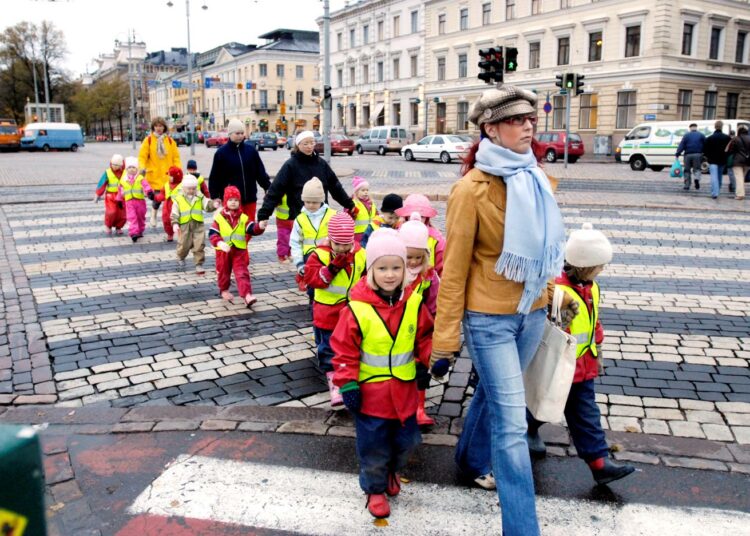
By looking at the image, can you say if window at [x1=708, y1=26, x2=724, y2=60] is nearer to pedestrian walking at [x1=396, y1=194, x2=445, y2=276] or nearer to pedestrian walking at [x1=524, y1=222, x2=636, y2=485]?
pedestrian walking at [x1=396, y1=194, x2=445, y2=276]

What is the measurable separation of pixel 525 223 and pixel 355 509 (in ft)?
5.41

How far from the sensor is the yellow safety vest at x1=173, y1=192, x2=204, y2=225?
885 cm

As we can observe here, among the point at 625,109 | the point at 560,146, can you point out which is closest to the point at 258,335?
the point at 560,146

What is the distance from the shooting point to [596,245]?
3.44 metres

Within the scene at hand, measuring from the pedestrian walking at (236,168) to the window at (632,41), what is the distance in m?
38.7

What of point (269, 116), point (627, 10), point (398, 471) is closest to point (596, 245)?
point (398, 471)

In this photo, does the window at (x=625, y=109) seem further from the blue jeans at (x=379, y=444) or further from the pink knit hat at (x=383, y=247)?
the blue jeans at (x=379, y=444)

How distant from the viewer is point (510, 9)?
165 feet

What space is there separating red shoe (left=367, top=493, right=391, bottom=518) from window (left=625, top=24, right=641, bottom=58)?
43235mm

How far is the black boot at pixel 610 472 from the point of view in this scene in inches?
139

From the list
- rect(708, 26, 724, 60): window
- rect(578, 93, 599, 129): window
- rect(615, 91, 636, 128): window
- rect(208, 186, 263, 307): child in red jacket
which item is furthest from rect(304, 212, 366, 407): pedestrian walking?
rect(708, 26, 724, 60): window

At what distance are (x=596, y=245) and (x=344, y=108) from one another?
71.0 meters

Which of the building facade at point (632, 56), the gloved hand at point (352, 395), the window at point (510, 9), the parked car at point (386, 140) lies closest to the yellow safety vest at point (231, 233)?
the gloved hand at point (352, 395)

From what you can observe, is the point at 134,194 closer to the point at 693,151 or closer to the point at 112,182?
the point at 112,182
